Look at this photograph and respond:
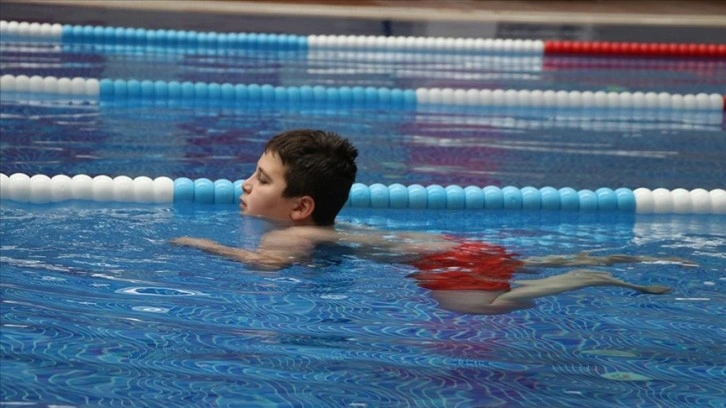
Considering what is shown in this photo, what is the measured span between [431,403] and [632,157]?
154 inches

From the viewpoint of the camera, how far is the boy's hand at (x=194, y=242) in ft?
14.2

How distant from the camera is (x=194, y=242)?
4348 millimetres

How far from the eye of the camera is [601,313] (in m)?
3.85

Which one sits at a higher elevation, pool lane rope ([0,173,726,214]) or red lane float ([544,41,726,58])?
red lane float ([544,41,726,58])

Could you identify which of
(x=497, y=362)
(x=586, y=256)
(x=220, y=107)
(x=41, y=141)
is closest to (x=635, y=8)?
(x=220, y=107)

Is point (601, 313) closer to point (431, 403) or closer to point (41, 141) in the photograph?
point (431, 403)

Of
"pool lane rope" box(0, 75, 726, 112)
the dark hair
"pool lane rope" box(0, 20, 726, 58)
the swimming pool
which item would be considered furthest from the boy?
"pool lane rope" box(0, 20, 726, 58)

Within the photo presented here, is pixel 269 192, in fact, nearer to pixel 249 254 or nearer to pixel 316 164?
pixel 316 164

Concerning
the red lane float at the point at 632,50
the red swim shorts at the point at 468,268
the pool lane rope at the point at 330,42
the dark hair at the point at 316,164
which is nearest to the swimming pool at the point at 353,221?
the red swim shorts at the point at 468,268

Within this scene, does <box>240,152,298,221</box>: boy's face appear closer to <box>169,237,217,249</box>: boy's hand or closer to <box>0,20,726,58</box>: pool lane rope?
<box>169,237,217,249</box>: boy's hand

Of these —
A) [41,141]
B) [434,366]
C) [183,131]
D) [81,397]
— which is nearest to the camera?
[81,397]

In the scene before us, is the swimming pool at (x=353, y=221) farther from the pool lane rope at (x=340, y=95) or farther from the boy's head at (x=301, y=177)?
the boy's head at (x=301, y=177)

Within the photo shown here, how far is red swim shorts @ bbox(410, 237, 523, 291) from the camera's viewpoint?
3.99m

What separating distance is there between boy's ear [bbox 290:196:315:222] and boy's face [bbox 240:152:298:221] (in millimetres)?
12
